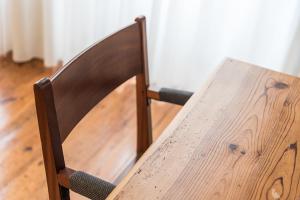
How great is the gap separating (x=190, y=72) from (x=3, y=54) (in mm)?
1107

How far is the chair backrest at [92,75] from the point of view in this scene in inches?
30.7

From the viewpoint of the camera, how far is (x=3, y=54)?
2352 millimetres

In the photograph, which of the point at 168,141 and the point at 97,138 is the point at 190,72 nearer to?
the point at 97,138

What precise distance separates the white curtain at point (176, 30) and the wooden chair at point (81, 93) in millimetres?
908

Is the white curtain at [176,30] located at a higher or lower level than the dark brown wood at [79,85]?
lower

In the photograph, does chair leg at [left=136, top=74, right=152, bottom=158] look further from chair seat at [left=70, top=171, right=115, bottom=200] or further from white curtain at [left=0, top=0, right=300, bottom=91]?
white curtain at [left=0, top=0, right=300, bottom=91]

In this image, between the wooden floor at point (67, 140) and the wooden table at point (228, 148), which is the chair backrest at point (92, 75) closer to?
the wooden table at point (228, 148)

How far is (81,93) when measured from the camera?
86 cm

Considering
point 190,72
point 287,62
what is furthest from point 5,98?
point 287,62

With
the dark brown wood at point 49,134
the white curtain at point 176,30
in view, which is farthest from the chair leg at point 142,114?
the white curtain at point 176,30

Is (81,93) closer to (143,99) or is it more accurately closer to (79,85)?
(79,85)

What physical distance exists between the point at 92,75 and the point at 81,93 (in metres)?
0.05

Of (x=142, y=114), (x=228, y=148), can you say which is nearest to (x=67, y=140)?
(x=142, y=114)

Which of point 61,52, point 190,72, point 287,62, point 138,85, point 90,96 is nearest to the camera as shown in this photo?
point 90,96
